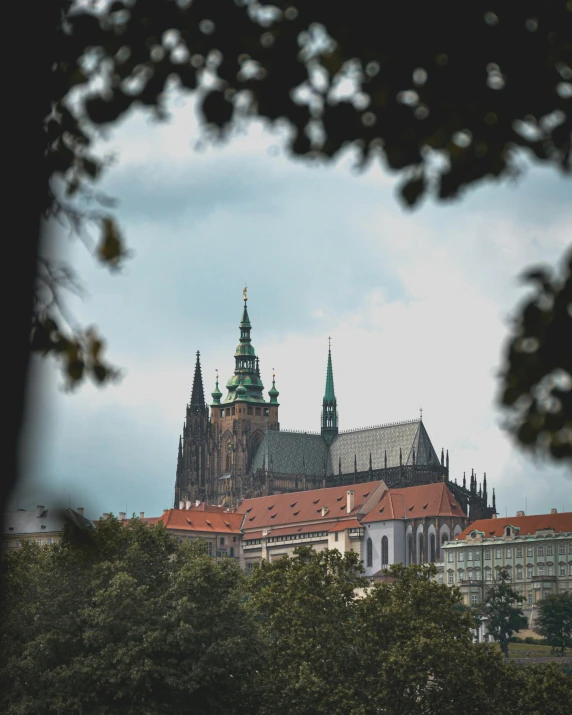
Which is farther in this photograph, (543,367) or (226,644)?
(226,644)

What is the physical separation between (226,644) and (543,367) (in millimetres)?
60690

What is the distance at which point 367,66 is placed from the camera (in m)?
7.80

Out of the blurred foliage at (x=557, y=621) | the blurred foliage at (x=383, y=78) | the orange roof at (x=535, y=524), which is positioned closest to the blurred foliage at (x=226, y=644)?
the blurred foliage at (x=383, y=78)

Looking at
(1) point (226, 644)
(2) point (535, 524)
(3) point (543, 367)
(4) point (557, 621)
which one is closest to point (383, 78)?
(3) point (543, 367)

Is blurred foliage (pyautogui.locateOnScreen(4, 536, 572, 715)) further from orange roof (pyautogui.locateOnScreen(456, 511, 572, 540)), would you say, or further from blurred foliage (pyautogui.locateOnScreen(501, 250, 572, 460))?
A: orange roof (pyautogui.locateOnScreen(456, 511, 572, 540))

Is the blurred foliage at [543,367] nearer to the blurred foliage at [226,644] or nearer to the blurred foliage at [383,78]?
the blurred foliage at [383,78]

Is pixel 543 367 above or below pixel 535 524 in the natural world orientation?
below

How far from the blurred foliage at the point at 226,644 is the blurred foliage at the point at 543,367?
5612 centimetres

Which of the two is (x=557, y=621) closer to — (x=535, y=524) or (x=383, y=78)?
(x=535, y=524)

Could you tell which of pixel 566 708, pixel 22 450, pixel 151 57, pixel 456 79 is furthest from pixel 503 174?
pixel 566 708

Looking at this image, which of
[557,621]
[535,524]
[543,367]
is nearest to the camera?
[543,367]

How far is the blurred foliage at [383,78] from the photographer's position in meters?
7.66

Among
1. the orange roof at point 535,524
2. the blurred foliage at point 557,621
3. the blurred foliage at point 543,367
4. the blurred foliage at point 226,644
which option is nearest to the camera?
the blurred foliage at point 543,367

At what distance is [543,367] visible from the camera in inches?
301
